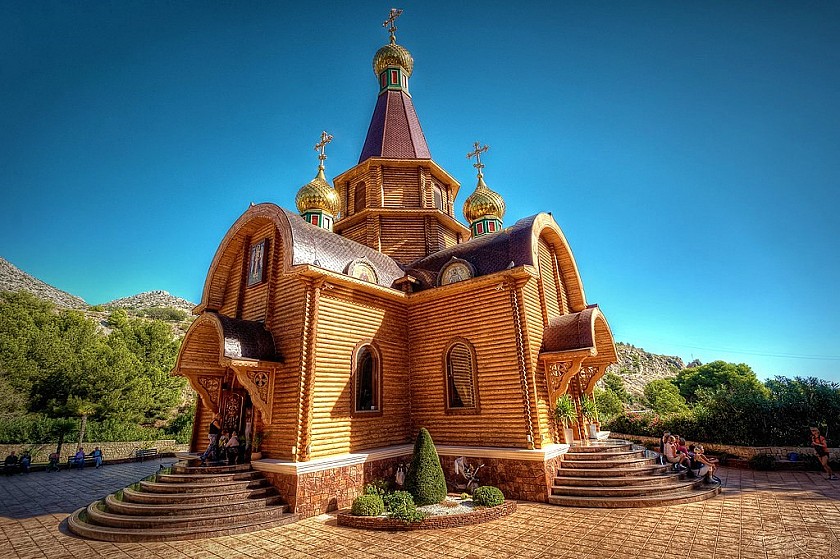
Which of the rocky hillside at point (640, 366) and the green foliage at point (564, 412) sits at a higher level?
the rocky hillside at point (640, 366)

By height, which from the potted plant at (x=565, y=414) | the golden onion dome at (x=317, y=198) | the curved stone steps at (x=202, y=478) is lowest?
the curved stone steps at (x=202, y=478)

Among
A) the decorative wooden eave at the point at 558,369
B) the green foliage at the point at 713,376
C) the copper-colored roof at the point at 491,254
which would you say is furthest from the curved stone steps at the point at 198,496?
the green foliage at the point at 713,376

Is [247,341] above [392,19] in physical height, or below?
below

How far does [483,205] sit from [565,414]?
8.99m

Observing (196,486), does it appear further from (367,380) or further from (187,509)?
(367,380)

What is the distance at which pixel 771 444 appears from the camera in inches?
545

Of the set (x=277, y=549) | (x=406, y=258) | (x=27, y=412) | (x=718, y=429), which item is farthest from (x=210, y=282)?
(x=27, y=412)

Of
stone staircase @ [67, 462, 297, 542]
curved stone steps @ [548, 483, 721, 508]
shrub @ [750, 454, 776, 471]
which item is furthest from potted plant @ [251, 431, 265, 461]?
shrub @ [750, 454, 776, 471]

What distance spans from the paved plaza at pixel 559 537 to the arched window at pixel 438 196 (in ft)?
38.8

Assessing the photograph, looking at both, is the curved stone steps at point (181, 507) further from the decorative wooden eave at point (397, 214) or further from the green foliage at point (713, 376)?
the green foliage at point (713, 376)

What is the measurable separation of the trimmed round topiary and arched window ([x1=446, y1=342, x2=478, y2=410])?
3343 millimetres

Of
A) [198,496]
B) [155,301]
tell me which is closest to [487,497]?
[198,496]

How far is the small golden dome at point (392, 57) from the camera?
63.9 feet

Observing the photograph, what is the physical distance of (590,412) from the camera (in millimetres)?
11055
